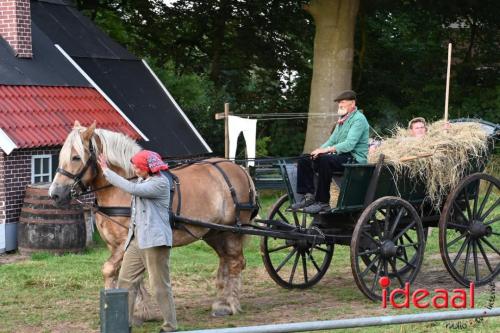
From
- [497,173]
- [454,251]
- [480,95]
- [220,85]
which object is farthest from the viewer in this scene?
[220,85]

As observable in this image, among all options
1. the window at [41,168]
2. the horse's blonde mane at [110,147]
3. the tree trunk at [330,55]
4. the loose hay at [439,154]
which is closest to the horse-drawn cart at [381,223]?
the loose hay at [439,154]

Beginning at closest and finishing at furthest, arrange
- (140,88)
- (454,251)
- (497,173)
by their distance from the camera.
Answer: (454,251) → (140,88) → (497,173)

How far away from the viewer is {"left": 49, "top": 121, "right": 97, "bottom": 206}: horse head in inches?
336

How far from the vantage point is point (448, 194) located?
10180 mm

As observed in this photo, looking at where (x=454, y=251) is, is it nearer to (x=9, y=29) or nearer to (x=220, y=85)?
(x=9, y=29)

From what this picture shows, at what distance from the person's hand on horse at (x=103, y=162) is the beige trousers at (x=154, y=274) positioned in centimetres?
68

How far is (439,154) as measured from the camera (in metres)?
10.0

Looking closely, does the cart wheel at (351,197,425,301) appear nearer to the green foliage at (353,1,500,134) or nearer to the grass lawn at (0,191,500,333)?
the grass lawn at (0,191,500,333)

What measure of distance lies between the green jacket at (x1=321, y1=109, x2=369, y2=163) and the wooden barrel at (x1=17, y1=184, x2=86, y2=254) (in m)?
4.86

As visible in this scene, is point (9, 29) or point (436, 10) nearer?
point (9, 29)

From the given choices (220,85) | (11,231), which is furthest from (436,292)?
(220,85)

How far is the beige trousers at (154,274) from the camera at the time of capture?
7.95 m

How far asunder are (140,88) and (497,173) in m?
8.25

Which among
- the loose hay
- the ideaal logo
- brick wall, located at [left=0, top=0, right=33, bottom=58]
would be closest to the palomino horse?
the ideaal logo
